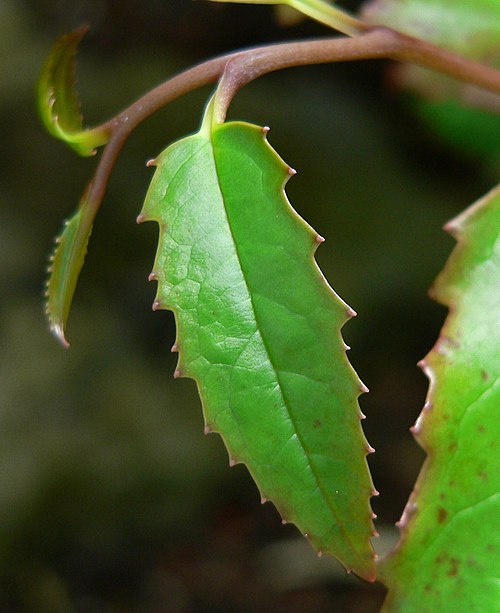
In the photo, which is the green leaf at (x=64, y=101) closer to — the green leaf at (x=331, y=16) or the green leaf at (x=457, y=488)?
the green leaf at (x=331, y=16)

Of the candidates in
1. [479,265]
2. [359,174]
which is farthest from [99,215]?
[479,265]

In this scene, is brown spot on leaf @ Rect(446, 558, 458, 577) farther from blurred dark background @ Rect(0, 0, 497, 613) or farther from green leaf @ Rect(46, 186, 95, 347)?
blurred dark background @ Rect(0, 0, 497, 613)

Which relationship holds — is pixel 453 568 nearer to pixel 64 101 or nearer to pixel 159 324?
pixel 64 101

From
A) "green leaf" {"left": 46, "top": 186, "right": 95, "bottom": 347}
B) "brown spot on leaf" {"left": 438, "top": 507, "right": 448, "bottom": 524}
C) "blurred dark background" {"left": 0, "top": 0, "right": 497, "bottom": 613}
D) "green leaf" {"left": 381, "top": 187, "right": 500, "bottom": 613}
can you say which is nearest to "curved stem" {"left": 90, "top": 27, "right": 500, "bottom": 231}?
"green leaf" {"left": 46, "top": 186, "right": 95, "bottom": 347}

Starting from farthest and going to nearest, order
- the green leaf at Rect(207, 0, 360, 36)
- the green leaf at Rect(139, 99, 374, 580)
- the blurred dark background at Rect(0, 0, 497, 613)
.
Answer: the blurred dark background at Rect(0, 0, 497, 613)
the green leaf at Rect(207, 0, 360, 36)
the green leaf at Rect(139, 99, 374, 580)

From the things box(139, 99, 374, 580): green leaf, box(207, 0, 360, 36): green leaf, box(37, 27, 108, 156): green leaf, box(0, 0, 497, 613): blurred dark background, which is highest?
box(207, 0, 360, 36): green leaf

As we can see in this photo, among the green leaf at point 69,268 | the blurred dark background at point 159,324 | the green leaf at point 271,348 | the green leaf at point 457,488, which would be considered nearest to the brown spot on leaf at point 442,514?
the green leaf at point 457,488

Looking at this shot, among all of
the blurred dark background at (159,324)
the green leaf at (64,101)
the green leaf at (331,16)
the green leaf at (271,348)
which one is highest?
the green leaf at (331,16)
